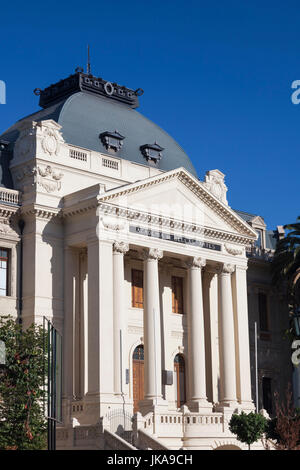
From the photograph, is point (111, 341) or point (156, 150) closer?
point (111, 341)

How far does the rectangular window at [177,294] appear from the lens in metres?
49.4

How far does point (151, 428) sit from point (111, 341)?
4.49 m

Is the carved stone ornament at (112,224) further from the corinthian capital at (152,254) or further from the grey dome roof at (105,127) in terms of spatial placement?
the grey dome roof at (105,127)

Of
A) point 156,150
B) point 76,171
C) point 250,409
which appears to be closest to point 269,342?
point 250,409

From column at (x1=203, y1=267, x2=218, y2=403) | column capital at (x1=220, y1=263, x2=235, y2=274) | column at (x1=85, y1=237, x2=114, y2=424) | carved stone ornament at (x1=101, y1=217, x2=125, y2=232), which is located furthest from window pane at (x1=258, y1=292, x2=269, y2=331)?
column at (x1=85, y1=237, x2=114, y2=424)

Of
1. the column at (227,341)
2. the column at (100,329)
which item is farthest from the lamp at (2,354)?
the column at (227,341)

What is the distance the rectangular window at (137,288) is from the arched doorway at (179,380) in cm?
409

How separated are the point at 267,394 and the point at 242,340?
7.80m

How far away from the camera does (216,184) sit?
171 feet

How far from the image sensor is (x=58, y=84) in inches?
2088

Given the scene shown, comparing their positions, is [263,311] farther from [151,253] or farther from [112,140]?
[112,140]

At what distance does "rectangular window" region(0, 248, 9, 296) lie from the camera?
4344cm

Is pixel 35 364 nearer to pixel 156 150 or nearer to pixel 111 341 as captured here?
pixel 111 341
